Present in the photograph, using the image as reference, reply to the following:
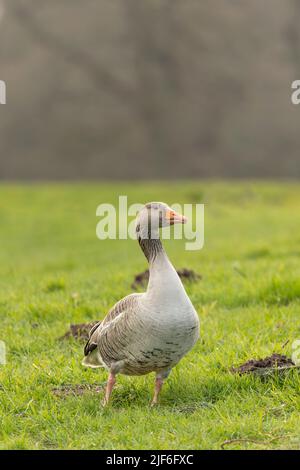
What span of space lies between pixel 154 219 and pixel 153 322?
0.81 meters

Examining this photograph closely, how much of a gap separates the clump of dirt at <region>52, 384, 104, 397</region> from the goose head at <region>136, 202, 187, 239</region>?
1.52 meters

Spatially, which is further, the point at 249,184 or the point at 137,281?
the point at 249,184

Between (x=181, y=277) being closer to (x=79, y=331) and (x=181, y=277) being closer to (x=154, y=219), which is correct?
(x=79, y=331)

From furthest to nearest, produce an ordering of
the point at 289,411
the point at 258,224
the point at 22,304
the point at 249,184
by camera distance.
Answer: the point at 249,184 < the point at 258,224 < the point at 22,304 < the point at 289,411

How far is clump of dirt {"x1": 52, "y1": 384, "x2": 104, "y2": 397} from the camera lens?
6148 mm

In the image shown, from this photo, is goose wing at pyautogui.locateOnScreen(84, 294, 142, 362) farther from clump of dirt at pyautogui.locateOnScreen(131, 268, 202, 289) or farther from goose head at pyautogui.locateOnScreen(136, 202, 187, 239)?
clump of dirt at pyautogui.locateOnScreen(131, 268, 202, 289)

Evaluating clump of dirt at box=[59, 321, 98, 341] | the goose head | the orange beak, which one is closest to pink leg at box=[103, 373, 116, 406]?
the goose head

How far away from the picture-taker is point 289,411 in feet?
18.0

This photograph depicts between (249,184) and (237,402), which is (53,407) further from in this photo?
(249,184)

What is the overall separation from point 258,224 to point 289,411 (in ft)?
58.8

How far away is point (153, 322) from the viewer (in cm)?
527
